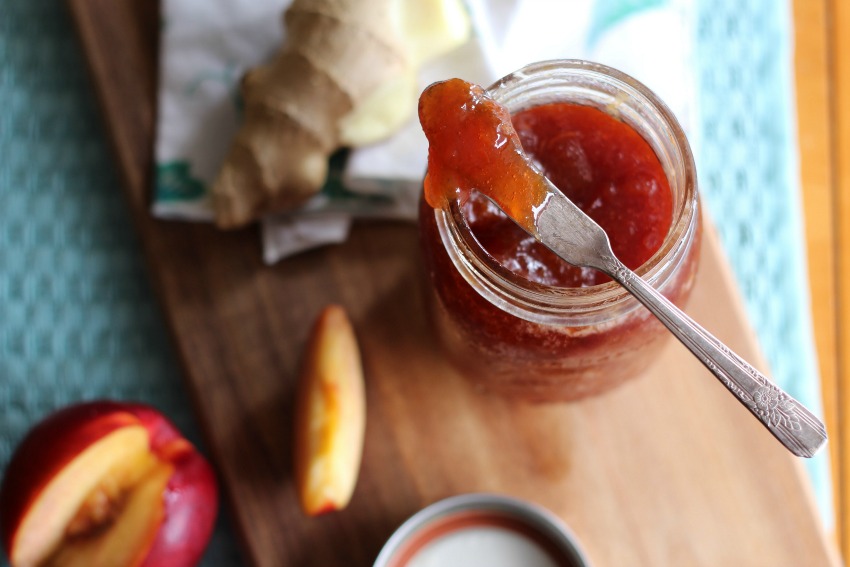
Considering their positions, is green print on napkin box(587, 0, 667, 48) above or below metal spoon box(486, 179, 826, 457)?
above

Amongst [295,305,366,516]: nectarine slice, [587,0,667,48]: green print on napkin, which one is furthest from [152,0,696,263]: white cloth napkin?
[295,305,366,516]: nectarine slice

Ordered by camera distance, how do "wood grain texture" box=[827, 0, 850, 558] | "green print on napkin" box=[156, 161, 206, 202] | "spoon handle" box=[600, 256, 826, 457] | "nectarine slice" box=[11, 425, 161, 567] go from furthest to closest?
"wood grain texture" box=[827, 0, 850, 558], "green print on napkin" box=[156, 161, 206, 202], "nectarine slice" box=[11, 425, 161, 567], "spoon handle" box=[600, 256, 826, 457]

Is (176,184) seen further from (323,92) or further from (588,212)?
(588,212)

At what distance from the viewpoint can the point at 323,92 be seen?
899mm

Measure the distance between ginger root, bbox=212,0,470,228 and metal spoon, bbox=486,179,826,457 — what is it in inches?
13.8

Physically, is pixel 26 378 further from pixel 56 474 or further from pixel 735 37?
pixel 735 37

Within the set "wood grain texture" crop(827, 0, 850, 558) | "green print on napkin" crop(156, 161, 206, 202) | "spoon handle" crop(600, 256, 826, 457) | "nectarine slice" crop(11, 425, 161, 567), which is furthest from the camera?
"wood grain texture" crop(827, 0, 850, 558)

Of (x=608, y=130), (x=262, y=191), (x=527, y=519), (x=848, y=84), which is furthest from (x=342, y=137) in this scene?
(x=848, y=84)

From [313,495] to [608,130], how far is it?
0.44 meters

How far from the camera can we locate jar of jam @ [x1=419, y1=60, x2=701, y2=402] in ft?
2.13

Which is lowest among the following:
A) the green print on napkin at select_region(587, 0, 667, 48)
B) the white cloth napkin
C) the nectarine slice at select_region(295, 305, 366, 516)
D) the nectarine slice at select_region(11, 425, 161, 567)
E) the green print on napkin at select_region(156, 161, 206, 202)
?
the nectarine slice at select_region(11, 425, 161, 567)

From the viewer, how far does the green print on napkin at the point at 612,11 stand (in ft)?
3.08

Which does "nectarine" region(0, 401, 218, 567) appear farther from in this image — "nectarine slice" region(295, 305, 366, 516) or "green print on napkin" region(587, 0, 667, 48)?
"green print on napkin" region(587, 0, 667, 48)

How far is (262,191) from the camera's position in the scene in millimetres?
907
